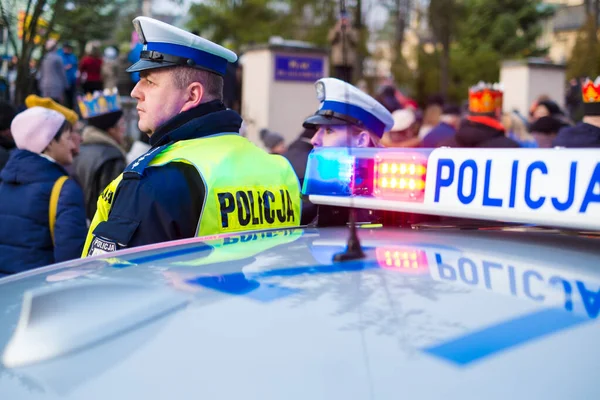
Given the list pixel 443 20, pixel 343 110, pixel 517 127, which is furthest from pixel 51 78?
pixel 443 20

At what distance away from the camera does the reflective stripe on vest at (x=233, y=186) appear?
8.66ft

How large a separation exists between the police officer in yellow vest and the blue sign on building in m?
10.8

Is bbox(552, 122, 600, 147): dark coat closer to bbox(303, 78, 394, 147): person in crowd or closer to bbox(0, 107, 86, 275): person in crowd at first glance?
bbox(303, 78, 394, 147): person in crowd

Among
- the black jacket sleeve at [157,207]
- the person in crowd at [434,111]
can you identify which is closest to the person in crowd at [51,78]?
the person in crowd at [434,111]

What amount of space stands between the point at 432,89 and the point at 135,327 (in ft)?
81.5

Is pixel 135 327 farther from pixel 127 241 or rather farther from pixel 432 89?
pixel 432 89

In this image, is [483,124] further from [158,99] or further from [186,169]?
[186,169]

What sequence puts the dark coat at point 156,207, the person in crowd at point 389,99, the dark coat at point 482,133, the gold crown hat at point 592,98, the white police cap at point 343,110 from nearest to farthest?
1. the dark coat at point 156,207
2. the white police cap at point 343,110
3. the gold crown hat at point 592,98
4. the dark coat at point 482,133
5. the person in crowd at point 389,99

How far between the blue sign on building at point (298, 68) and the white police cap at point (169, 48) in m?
10.9

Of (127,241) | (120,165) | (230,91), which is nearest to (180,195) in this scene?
(127,241)

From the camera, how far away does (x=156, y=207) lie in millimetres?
2533

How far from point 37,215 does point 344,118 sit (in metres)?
1.62

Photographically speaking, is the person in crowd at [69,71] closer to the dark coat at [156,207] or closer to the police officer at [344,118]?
the police officer at [344,118]

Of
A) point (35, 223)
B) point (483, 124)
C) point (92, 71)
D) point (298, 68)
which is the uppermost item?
point (92, 71)
